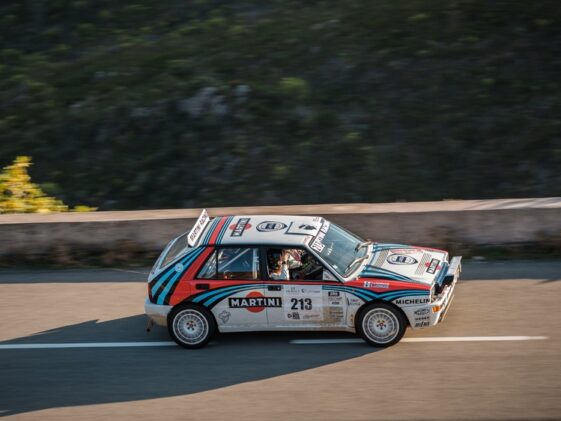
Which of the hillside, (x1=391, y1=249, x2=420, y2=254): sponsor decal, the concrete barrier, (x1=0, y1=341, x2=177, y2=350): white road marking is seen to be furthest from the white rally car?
the hillside

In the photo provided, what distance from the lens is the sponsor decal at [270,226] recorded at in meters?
10.1

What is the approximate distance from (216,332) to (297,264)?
1.31m

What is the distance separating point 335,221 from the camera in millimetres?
13023

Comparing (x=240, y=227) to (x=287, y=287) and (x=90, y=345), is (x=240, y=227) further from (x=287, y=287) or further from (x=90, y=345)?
(x=90, y=345)

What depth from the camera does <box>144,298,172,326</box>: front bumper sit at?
32.1 ft

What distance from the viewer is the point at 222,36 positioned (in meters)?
23.6

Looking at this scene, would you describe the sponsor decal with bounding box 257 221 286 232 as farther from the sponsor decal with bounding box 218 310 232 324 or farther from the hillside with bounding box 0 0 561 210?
the hillside with bounding box 0 0 561 210

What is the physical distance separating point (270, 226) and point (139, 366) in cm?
236

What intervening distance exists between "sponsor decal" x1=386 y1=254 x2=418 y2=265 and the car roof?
999 mm

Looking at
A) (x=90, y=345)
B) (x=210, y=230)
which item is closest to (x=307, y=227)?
(x=210, y=230)

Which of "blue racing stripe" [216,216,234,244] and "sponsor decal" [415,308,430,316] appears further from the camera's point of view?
"blue racing stripe" [216,216,234,244]

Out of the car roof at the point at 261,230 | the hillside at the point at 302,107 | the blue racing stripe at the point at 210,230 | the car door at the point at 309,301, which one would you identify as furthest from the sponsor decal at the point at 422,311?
the hillside at the point at 302,107

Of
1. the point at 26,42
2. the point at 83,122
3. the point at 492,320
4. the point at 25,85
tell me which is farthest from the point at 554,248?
the point at 26,42

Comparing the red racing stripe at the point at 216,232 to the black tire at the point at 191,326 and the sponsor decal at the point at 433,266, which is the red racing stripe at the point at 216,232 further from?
the sponsor decal at the point at 433,266
